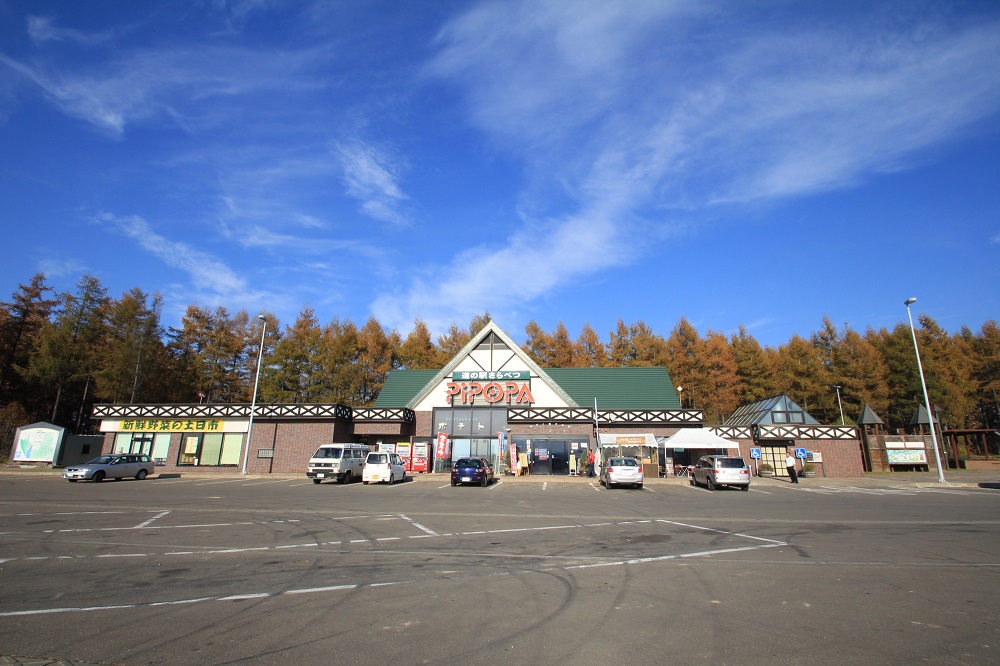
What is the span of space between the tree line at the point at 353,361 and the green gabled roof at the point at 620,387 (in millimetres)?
11760

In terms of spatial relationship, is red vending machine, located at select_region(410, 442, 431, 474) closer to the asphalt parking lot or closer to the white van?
the white van

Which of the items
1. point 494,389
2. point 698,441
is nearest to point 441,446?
point 494,389

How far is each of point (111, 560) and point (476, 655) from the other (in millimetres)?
7220

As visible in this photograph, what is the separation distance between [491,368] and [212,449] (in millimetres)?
20902

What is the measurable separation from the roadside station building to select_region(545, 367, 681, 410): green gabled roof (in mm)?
722

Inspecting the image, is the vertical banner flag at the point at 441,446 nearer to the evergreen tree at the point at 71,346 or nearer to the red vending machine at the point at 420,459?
the red vending machine at the point at 420,459

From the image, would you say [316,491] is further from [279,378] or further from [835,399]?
[835,399]

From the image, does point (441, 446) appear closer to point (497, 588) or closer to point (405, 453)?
point (405, 453)

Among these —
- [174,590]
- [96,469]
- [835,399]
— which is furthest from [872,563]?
[835,399]

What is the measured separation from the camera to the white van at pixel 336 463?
1051 inches

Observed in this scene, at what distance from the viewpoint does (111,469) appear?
2798 centimetres

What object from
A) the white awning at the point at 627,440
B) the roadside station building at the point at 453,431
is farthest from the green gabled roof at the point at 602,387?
the white awning at the point at 627,440

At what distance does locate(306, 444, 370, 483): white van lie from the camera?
2669 cm

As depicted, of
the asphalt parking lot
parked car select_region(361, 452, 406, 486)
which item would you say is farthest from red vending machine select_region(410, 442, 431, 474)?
the asphalt parking lot
